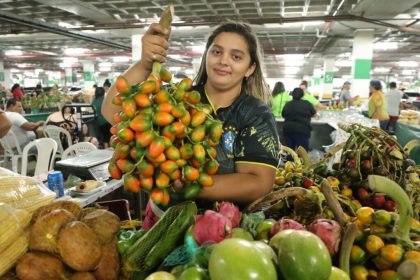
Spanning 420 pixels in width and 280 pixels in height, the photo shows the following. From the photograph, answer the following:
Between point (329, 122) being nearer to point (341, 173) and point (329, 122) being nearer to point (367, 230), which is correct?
point (341, 173)

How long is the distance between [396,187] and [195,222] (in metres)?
0.70

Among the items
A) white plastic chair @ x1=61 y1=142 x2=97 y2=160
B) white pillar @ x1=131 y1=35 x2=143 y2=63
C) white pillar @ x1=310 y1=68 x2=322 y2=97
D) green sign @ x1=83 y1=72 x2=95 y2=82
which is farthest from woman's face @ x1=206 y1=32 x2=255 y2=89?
white pillar @ x1=310 y1=68 x2=322 y2=97

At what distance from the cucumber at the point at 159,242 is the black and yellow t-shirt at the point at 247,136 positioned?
47 centimetres

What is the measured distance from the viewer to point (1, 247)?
1141mm

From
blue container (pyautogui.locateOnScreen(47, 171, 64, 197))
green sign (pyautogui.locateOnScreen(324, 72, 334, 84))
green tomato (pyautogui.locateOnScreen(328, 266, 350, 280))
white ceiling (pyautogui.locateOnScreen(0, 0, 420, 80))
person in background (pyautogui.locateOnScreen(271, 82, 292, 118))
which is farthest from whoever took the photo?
green sign (pyautogui.locateOnScreen(324, 72, 334, 84))

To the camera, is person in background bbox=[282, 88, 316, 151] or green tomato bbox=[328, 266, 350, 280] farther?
person in background bbox=[282, 88, 316, 151]

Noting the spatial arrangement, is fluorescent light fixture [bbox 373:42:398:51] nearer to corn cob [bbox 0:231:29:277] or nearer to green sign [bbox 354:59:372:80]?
green sign [bbox 354:59:372:80]

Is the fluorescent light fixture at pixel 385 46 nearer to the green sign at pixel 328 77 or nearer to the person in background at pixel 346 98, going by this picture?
the green sign at pixel 328 77

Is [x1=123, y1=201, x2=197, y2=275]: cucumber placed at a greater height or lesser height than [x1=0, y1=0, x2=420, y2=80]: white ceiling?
lesser

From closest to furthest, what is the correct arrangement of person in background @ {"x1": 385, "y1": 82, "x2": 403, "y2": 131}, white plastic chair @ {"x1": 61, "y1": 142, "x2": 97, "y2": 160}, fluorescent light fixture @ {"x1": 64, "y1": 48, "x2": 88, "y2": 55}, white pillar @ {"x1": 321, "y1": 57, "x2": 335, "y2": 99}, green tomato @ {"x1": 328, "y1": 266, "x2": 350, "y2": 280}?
green tomato @ {"x1": 328, "y1": 266, "x2": 350, "y2": 280}
white plastic chair @ {"x1": 61, "y1": 142, "x2": 97, "y2": 160}
person in background @ {"x1": 385, "y1": 82, "x2": 403, "y2": 131}
fluorescent light fixture @ {"x1": 64, "y1": 48, "x2": 88, "y2": 55}
white pillar @ {"x1": 321, "y1": 57, "x2": 335, "y2": 99}

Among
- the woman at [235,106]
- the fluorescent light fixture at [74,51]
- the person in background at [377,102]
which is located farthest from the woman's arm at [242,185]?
the fluorescent light fixture at [74,51]

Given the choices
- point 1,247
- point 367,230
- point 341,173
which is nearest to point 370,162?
point 341,173

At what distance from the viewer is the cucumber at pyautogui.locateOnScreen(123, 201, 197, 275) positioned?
1.14 metres

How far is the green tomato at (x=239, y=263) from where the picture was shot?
0.85 metres
